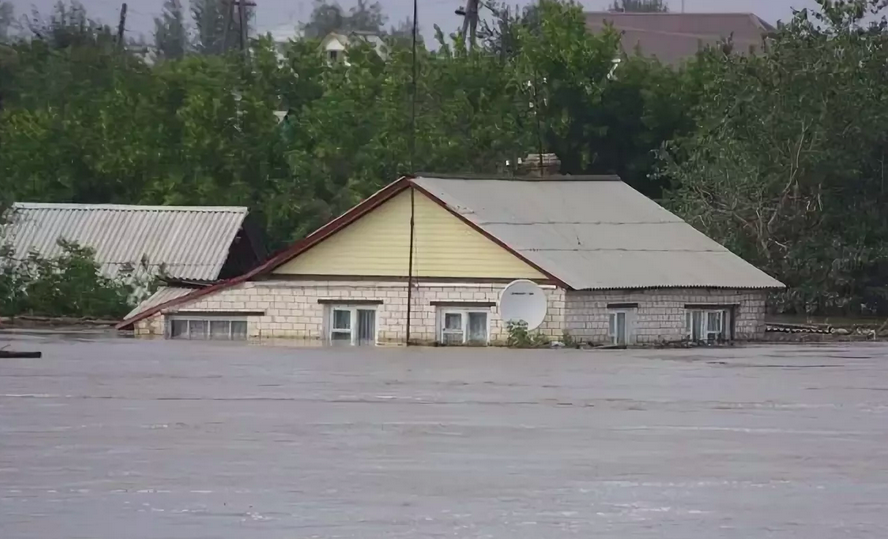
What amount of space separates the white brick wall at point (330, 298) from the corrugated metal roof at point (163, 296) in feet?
6.52

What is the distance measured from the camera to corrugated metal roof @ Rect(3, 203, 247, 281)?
1983 inches

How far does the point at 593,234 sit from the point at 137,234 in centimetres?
1446

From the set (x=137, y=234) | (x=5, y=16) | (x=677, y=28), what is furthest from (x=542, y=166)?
(x=5, y=16)

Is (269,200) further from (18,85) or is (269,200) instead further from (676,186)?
(18,85)

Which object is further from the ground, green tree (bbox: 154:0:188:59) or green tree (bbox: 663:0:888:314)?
green tree (bbox: 154:0:188:59)

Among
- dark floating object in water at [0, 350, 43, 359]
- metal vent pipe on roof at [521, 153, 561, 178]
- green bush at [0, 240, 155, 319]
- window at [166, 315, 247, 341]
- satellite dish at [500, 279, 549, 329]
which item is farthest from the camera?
metal vent pipe on roof at [521, 153, 561, 178]

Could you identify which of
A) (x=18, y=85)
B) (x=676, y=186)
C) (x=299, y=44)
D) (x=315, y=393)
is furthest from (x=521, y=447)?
(x=18, y=85)

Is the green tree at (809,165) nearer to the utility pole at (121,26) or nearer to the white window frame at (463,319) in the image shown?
the white window frame at (463,319)

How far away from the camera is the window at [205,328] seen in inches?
1617

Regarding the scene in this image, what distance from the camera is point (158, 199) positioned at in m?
62.3

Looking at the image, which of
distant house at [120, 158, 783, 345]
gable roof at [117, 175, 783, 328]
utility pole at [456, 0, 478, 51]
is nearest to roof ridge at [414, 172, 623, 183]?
gable roof at [117, 175, 783, 328]

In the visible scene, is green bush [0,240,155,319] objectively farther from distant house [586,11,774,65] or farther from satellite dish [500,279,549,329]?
distant house [586,11,774,65]

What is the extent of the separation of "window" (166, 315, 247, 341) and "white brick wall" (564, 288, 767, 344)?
7.05 m

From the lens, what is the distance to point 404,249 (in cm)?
4034
